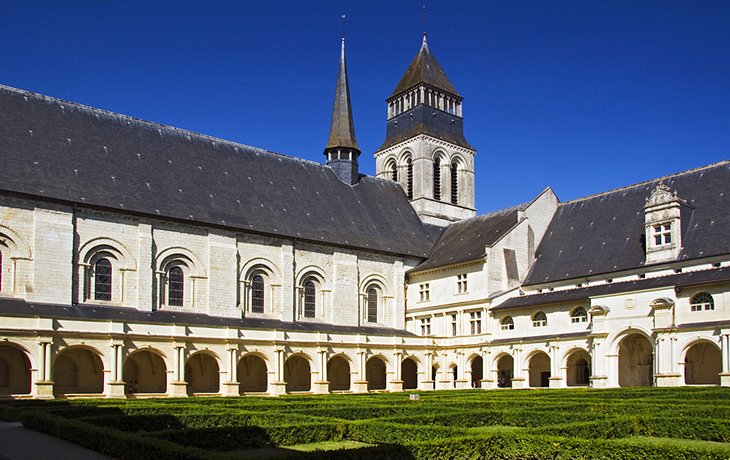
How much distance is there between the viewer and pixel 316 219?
161 ft

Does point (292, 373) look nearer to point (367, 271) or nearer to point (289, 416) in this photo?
point (367, 271)

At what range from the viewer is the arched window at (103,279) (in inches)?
1537

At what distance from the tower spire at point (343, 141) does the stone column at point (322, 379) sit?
639 inches

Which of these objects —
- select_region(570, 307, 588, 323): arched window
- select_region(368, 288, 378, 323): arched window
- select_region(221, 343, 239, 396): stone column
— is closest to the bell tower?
select_region(368, 288, 378, 323): arched window

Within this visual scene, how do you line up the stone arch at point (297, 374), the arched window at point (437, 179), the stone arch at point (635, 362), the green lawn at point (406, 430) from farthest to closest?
1. the arched window at point (437, 179)
2. the stone arch at point (297, 374)
3. the stone arch at point (635, 362)
4. the green lawn at point (406, 430)

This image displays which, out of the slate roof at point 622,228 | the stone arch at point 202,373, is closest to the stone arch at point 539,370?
the slate roof at point 622,228

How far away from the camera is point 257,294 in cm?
4550

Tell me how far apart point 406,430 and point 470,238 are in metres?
36.2

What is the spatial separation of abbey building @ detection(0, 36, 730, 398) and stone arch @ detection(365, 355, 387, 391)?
0.47ft

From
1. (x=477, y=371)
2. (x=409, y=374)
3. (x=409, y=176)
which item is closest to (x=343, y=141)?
(x=409, y=176)

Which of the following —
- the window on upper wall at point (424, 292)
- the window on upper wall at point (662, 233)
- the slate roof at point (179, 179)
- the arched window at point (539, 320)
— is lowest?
the arched window at point (539, 320)

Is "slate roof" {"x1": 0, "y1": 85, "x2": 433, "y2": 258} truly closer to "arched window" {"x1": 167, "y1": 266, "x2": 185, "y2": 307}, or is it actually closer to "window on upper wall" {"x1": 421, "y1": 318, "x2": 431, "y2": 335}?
"arched window" {"x1": 167, "y1": 266, "x2": 185, "y2": 307}

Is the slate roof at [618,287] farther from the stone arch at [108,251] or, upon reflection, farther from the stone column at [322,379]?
the stone arch at [108,251]

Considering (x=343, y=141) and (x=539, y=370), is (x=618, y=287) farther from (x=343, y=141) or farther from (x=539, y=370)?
(x=343, y=141)
